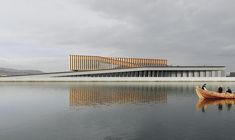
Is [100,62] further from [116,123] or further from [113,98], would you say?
[116,123]

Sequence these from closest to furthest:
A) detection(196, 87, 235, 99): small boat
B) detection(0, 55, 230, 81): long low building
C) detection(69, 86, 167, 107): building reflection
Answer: detection(69, 86, 167, 107): building reflection, detection(196, 87, 235, 99): small boat, detection(0, 55, 230, 81): long low building

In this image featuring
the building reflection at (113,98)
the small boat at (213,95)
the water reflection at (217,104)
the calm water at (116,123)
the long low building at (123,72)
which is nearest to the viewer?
the calm water at (116,123)

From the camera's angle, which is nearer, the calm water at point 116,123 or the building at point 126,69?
the calm water at point 116,123

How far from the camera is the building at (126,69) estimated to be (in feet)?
493

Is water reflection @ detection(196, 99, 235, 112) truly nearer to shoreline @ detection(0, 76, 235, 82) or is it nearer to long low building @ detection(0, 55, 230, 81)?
shoreline @ detection(0, 76, 235, 82)

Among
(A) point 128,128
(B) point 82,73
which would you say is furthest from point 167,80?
(A) point 128,128

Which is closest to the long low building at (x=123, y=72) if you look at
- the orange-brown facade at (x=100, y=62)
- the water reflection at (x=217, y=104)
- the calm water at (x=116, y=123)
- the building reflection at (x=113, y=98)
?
the orange-brown facade at (x=100, y=62)

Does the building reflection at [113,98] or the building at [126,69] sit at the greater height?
the building at [126,69]

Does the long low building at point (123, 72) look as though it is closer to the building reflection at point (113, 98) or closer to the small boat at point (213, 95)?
the building reflection at point (113, 98)

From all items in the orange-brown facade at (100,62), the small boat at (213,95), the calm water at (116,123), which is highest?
the orange-brown facade at (100,62)

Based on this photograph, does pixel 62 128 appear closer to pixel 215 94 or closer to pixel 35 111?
pixel 35 111

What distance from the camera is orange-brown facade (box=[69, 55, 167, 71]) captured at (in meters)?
162

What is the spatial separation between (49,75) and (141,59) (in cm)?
5741

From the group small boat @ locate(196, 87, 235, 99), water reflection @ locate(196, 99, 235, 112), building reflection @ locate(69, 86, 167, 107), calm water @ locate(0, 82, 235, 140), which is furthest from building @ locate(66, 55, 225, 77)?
calm water @ locate(0, 82, 235, 140)
